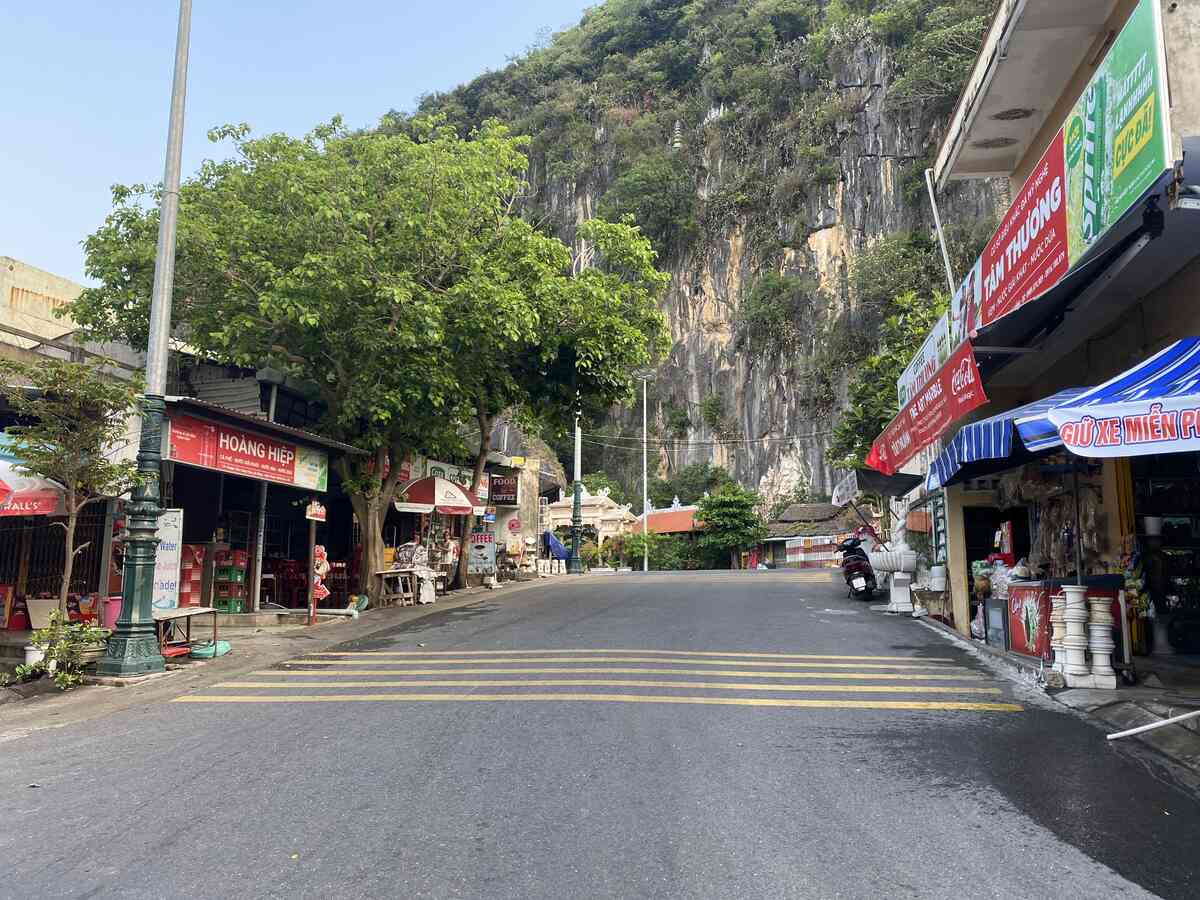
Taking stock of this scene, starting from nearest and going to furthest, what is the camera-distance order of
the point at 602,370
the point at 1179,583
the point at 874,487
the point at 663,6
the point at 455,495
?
1. the point at 1179,583
2. the point at 874,487
3. the point at 602,370
4. the point at 455,495
5. the point at 663,6

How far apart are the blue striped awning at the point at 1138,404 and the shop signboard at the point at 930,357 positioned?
157 inches

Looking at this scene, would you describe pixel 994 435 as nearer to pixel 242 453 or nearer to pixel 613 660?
pixel 613 660

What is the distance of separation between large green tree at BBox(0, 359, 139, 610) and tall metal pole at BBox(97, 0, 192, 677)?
25cm

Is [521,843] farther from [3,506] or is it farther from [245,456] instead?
[245,456]

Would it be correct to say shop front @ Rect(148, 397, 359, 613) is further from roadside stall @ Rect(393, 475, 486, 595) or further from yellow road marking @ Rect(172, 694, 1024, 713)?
yellow road marking @ Rect(172, 694, 1024, 713)

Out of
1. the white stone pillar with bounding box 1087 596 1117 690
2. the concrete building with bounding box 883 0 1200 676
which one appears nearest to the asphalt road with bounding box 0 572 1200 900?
the white stone pillar with bounding box 1087 596 1117 690

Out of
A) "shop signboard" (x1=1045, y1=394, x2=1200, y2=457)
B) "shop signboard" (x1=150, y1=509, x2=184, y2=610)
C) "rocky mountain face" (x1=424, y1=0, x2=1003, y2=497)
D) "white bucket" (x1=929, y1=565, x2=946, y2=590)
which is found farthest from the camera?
"rocky mountain face" (x1=424, y1=0, x2=1003, y2=497)

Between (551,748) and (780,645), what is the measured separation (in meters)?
5.55

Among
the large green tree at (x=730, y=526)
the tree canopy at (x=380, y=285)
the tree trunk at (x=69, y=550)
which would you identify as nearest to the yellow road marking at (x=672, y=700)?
the tree trunk at (x=69, y=550)

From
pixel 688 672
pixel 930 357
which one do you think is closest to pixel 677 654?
pixel 688 672

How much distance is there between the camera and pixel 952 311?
1123 centimetres

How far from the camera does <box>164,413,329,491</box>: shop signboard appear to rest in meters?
11.8

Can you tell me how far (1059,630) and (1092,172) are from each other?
408 centimetres

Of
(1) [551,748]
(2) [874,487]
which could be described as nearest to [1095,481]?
(2) [874,487]
